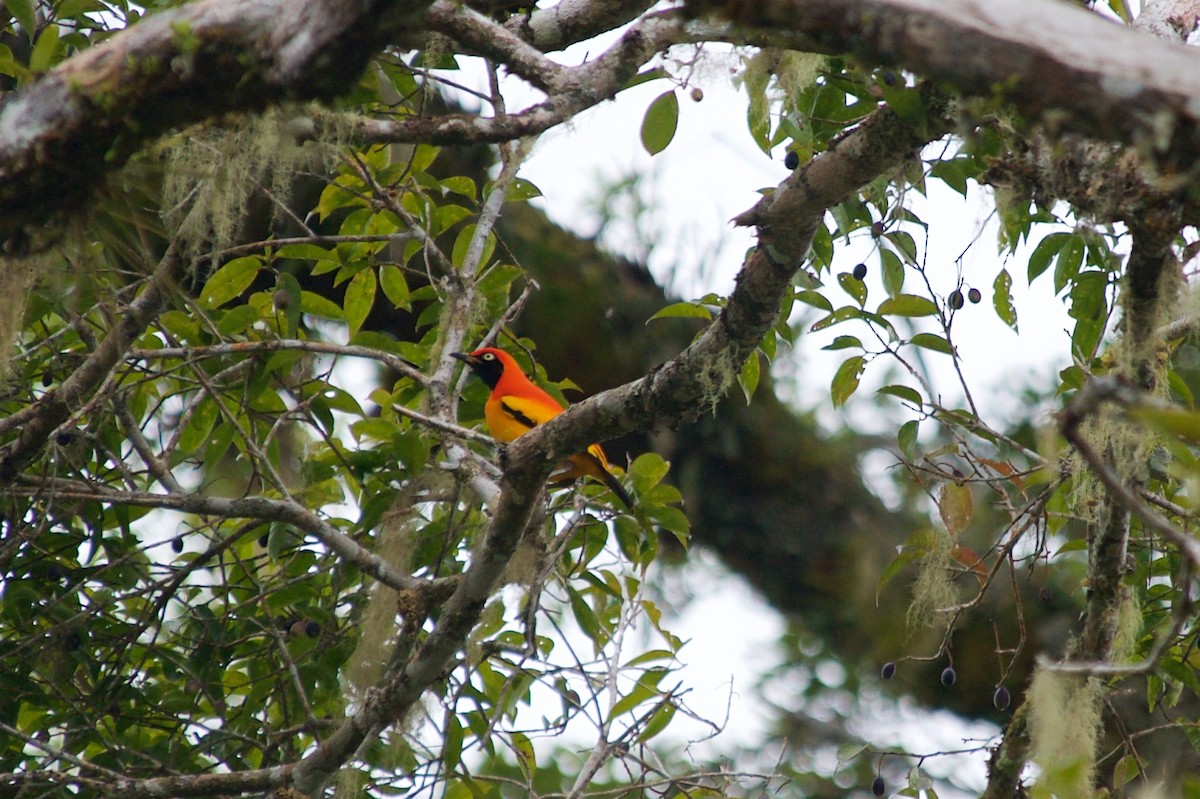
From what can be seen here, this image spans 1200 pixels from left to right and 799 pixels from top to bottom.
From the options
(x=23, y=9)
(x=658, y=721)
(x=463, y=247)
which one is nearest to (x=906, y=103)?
(x=463, y=247)

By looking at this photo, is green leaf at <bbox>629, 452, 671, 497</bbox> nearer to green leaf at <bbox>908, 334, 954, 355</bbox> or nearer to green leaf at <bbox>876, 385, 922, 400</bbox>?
green leaf at <bbox>876, 385, 922, 400</bbox>

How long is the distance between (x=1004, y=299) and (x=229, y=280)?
2.40 metres

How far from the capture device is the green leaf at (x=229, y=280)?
3.57 m

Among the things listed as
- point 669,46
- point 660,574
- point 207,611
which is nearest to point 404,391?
point 207,611

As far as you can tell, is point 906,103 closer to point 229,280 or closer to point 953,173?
point 953,173

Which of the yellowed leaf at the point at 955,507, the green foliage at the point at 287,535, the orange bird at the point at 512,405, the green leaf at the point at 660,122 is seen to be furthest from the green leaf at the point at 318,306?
the yellowed leaf at the point at 955,507

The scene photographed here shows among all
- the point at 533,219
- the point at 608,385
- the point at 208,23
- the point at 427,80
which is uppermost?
the point at 533,219

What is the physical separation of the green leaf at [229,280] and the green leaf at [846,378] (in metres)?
1.87

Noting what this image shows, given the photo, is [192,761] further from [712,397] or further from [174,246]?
[712,397]

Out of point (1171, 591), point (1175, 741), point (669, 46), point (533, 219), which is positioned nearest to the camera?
point (669, 46)

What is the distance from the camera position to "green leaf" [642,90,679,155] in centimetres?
298

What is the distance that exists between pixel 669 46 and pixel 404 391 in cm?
178

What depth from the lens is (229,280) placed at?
365 cm

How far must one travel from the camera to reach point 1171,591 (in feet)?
11.7
